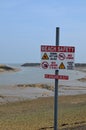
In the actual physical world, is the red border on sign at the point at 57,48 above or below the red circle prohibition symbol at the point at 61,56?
above

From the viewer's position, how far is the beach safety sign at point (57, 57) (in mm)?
8945

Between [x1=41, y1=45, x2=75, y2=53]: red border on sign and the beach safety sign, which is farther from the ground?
[x1=41, y1=45, x2=75, y2=53]: red border on sign

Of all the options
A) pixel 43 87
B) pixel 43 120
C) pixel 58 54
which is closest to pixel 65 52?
pixel 58 54

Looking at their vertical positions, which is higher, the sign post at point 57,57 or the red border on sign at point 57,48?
the red border on sign at point 57,48

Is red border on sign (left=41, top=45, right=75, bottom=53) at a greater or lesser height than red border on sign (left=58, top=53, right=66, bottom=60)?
greater

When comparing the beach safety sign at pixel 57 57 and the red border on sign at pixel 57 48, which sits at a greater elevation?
the red border on sign at pixel 57 48

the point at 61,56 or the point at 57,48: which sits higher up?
the point at 57,48

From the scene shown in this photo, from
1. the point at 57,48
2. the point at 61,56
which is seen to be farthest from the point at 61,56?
the point at 57,48

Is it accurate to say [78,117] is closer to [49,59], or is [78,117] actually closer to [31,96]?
[49,59]

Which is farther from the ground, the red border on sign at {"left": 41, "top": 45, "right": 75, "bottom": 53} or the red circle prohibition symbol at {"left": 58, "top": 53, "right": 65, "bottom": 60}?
the red border on sign at {"left": 41, "top": 45, "right": 75, "bottom": 53}

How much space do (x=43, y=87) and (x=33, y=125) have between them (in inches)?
1221

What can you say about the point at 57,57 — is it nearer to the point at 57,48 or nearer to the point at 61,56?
the point at 61,56

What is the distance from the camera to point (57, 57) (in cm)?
894

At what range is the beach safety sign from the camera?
8945 mm
